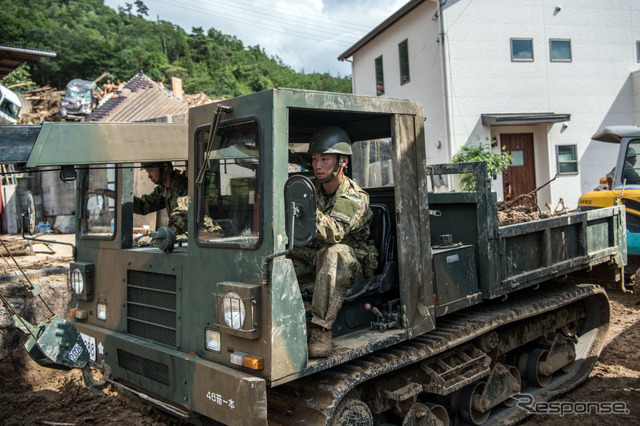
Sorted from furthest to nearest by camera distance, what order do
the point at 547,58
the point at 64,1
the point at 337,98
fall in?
the point at 64,1, the point at 547,58, the point at 337,98

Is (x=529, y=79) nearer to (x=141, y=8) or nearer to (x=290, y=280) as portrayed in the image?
(x=290, y=280)

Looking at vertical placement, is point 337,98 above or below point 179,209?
above

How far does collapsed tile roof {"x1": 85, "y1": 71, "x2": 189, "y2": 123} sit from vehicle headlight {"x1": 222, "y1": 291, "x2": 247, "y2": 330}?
1349cm

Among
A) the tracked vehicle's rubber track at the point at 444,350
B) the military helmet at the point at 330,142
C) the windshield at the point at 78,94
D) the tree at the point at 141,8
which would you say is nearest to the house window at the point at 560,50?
the tracked vehicle's rubber track at the point at 444,350

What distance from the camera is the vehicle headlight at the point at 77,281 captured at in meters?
4.29

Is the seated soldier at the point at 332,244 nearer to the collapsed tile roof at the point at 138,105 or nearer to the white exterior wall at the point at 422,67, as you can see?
the white exterior wall at the point at 422,67

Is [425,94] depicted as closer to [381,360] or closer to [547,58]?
[547,58]

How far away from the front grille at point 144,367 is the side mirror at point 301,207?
4.62 ft

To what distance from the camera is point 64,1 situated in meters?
61.0

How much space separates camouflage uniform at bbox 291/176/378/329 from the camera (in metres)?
3.24

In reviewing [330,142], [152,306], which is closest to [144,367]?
[152,306]

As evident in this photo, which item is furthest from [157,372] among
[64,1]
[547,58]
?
[64,1]

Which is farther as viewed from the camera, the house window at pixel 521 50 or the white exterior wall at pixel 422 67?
the house window at pixel 521 50

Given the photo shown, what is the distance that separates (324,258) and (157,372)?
1.38 meters
